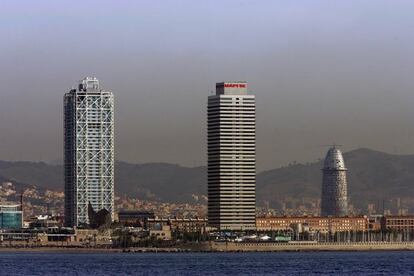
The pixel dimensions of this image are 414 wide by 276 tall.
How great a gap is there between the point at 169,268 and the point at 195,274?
65.3 ft

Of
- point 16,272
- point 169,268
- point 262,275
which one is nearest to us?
point 262,275

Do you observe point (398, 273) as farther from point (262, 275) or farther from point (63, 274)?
point (63, 274)

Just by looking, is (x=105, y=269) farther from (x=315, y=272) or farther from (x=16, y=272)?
(x=315, y=272)

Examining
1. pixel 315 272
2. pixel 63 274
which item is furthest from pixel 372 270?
pixel 63 274

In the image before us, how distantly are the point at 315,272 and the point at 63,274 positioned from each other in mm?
26268

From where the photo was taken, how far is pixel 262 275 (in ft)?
484

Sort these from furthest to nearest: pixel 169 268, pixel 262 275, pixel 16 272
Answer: pixel 169 268
pixel 16 272
pixel 262 275

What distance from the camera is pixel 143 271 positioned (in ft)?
522

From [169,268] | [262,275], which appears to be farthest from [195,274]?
[169,268]

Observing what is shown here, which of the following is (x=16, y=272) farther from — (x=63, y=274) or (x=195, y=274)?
(x=195, y=274)

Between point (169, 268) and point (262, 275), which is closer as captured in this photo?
point (262, 275)

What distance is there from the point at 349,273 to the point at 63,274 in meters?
29.6

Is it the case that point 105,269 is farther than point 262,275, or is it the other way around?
point 105,269

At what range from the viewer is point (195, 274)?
14950cm
